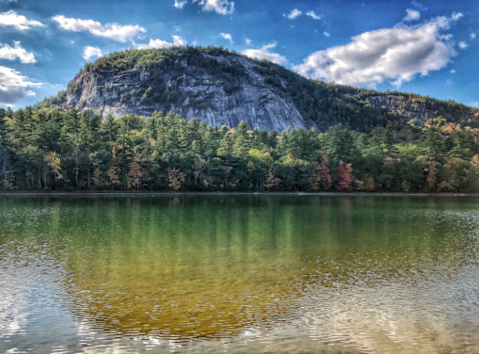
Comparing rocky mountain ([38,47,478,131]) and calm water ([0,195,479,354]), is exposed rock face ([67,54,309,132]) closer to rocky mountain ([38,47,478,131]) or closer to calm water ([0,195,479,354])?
rocky mountain ([38,47,478,131])

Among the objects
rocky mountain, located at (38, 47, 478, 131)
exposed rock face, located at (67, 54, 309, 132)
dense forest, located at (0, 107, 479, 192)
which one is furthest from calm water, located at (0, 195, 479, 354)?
exposed rock face, located at (67, 54, 309, 132)

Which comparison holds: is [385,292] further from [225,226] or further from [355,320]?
[225,226]

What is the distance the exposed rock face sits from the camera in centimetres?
16638

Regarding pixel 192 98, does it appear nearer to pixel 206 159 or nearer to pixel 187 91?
pixel 187 91

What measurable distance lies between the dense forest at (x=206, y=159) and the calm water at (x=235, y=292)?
4574cm

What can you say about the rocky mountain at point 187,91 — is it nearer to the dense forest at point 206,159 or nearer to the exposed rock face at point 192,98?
the exposed rock face at point 192,98

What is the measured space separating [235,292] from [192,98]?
16495 centimetres

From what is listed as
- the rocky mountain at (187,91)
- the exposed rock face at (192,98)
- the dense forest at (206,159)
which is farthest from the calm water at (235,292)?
the exposed rock face at (192,98)

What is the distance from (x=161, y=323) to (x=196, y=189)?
6793cm

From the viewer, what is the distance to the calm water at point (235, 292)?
8.52 meters

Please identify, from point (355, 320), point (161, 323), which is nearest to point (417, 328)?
point (355, 320)

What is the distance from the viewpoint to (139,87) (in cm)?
17350

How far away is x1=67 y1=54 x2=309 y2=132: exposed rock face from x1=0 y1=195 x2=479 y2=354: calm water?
471 ft

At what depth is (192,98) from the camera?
558ft
